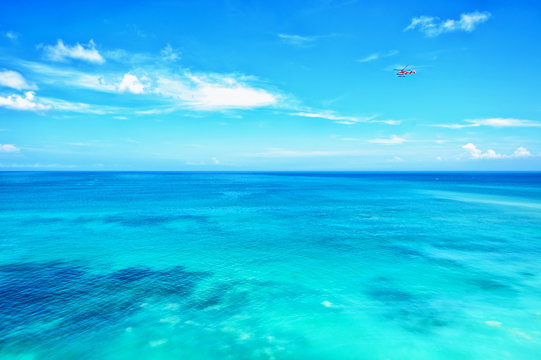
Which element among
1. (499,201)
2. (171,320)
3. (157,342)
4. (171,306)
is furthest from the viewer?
(499,201)

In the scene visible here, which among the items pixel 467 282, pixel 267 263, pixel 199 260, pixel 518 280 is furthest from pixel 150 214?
pixel 518 280

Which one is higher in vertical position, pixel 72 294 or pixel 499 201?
pixel 499 201

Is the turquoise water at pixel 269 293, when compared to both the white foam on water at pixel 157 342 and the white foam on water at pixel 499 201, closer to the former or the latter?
the white foam on water at pixel 157 342

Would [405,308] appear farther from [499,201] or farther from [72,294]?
[499,201]

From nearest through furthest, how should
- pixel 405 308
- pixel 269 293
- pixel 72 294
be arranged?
pixel 405 308 → pixel 72 294 → pixel 269 293

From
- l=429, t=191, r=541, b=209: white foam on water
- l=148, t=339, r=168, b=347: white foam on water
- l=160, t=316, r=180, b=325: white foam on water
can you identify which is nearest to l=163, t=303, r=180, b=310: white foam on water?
l=160, t=316, r=180, b=325: white foam on water

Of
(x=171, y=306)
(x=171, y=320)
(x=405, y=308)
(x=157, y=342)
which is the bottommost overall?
(x=157, y=342)

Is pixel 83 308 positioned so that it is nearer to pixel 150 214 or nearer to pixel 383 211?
pixel 150 214

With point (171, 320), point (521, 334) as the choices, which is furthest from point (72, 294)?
point (521, 334)

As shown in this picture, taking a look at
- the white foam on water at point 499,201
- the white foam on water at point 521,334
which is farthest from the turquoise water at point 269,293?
the white foam on water at point 499,201

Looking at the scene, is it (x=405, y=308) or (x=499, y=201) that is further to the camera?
(x=499, y=201)

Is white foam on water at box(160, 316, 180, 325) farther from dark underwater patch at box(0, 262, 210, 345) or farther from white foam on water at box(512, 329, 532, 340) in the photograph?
white foam on water at box(512, 329, 532, 340)
